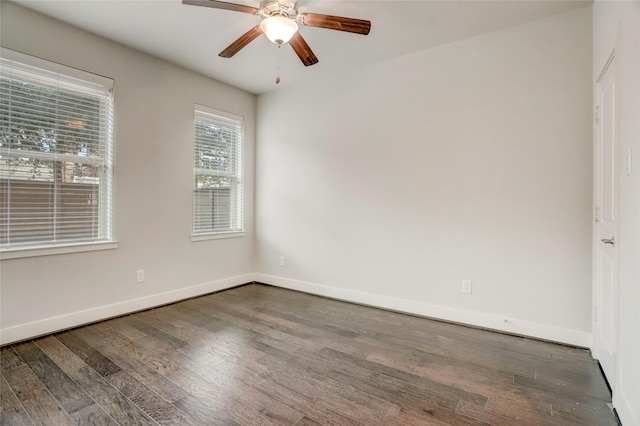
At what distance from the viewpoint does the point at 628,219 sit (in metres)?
1.54

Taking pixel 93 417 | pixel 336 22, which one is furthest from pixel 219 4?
pixel 93 417

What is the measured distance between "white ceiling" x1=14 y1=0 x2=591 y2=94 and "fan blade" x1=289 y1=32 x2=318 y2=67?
346mm

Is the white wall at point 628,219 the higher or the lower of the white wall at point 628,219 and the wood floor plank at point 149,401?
the higher

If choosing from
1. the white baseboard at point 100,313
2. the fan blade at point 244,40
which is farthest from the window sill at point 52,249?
the fan blade at point 244,40

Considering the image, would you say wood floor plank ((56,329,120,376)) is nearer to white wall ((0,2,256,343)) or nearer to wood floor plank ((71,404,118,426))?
white wall ((0,2,256,343))

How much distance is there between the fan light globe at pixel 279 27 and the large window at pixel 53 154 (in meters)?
1.91

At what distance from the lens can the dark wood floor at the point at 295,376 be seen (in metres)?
1.65

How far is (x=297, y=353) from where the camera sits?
7.67ft

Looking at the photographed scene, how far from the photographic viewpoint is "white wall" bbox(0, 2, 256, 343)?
8.36 feet

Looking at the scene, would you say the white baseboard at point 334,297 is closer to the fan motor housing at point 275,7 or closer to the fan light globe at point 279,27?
the fan light globe at point 279,27

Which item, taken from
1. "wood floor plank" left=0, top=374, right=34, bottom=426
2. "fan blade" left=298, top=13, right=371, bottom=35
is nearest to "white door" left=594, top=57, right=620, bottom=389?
"fan blade" left=298, top=13, right=371, bottom=35

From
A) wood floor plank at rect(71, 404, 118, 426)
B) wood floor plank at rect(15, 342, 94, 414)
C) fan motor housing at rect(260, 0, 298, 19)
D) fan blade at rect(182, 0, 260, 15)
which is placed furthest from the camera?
fan motor housing at rect(260, 0, 298, 19)

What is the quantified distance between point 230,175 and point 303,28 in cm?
214

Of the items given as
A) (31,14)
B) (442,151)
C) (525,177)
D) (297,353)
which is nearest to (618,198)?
(525,177)
